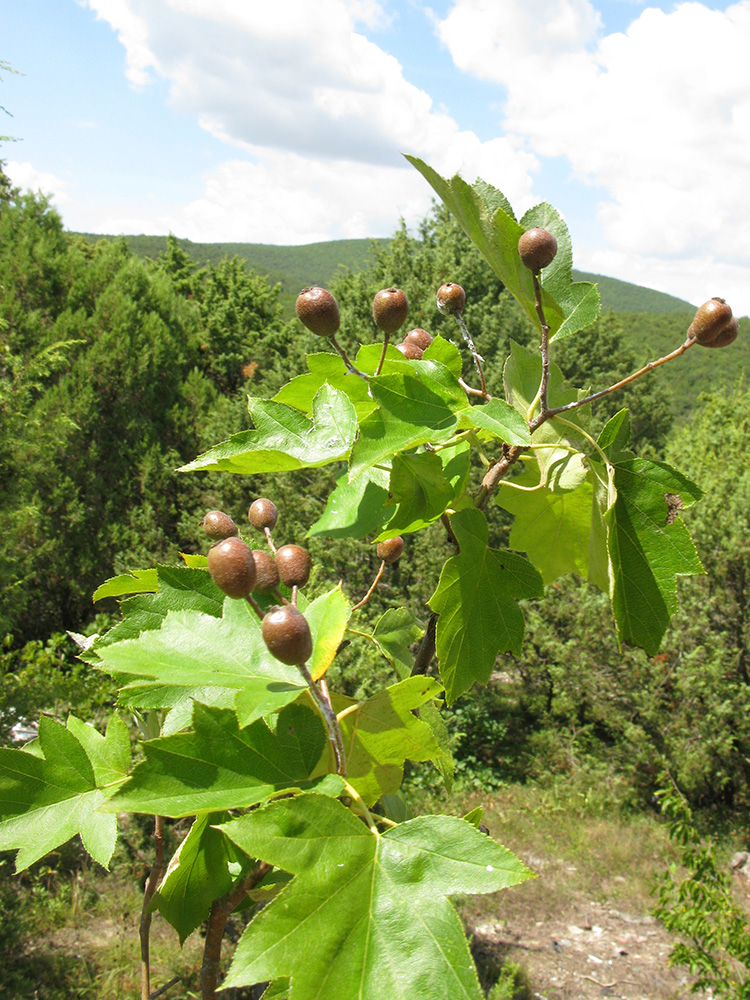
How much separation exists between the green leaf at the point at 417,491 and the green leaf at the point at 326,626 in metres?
0.12

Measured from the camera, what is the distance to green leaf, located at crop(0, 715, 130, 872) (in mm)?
832

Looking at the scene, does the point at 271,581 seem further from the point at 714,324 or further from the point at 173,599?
the point at 714,324

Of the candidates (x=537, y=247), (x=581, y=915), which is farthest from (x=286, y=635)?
(x=581, y=915)

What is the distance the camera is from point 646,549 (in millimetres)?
889

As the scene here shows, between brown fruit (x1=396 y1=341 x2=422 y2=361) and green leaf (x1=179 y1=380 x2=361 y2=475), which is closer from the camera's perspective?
green leaf (x1=179 y1=380 x2=361 y2=475)

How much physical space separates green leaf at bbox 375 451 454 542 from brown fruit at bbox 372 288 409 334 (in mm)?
209

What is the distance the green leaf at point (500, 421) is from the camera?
746 mm

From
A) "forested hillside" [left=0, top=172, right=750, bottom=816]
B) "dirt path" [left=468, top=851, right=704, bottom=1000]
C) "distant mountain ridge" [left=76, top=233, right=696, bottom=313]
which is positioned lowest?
"dirt path" [left=468, top=851, right=704, bottom=1000]

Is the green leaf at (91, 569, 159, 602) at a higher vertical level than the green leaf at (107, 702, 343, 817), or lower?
higher

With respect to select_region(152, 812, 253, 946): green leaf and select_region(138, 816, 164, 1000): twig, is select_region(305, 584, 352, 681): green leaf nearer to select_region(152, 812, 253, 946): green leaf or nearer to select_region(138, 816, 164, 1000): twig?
select_region(152, 812, 253, 946): green leaf

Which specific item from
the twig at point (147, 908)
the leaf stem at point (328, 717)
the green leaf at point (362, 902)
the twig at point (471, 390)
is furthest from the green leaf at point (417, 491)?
the twig at point (147, 908)

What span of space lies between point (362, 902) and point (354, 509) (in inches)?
15.2

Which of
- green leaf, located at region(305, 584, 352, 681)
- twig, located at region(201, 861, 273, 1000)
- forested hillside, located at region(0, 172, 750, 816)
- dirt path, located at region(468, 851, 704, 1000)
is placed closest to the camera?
green leaf, located at region(305, 584, 352, 681)

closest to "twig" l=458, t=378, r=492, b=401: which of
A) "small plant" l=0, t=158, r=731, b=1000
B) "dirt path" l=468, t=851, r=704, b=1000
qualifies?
"small plant" l=0, t=158, r=731, b=1000
